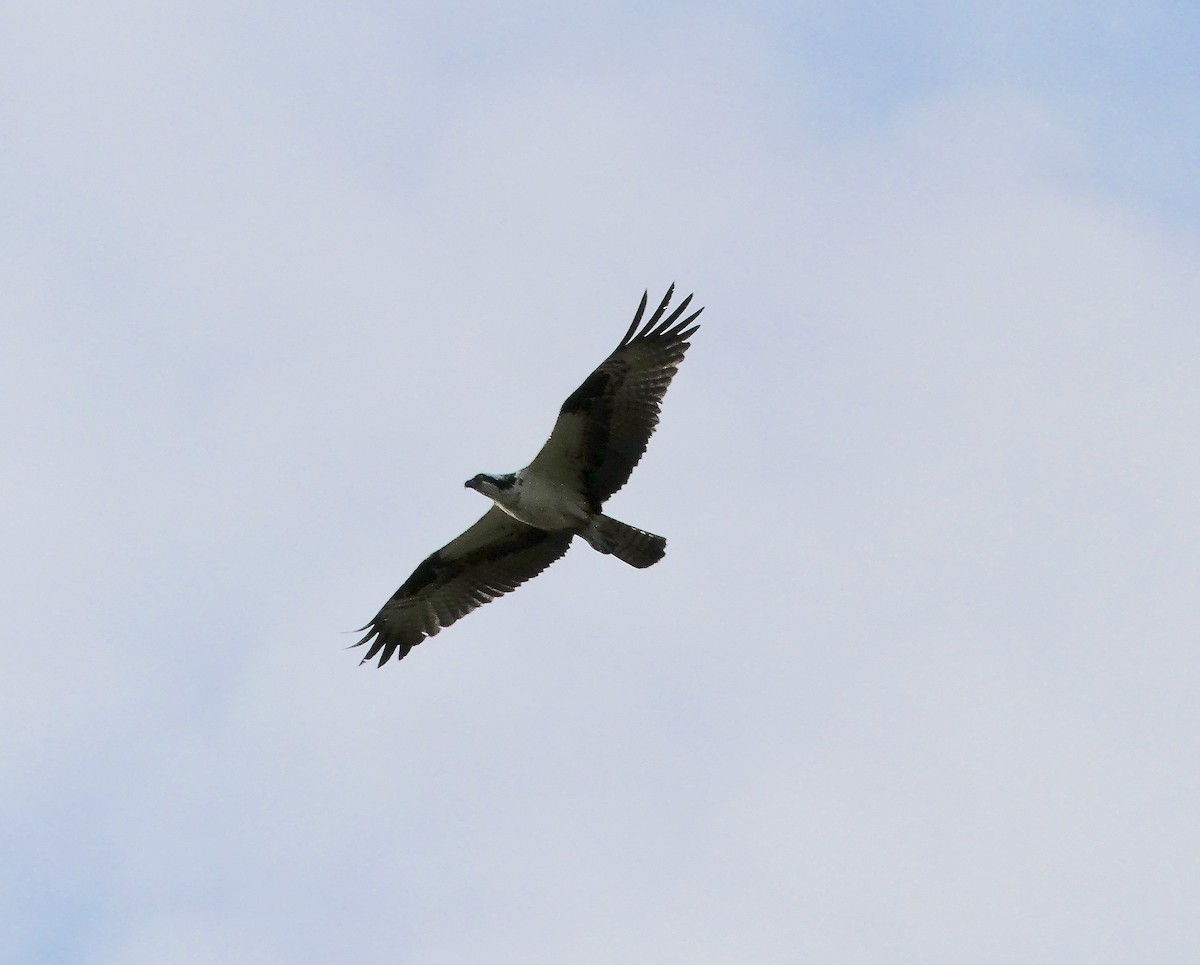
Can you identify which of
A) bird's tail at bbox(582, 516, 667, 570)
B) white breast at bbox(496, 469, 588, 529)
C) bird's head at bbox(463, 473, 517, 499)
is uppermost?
bird's head at bbox(463, 473, 517, 499)

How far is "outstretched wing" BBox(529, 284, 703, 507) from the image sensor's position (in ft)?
56.7

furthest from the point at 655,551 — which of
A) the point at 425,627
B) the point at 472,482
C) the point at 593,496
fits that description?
the point at 425,627

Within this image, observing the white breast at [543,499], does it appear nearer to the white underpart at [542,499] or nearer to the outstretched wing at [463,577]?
the white underpart at [542,499]

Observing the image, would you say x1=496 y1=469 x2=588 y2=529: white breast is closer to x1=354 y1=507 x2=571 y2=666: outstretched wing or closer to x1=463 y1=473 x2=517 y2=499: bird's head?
x1=463 y1=473 x2=517 y2=499: bird's head

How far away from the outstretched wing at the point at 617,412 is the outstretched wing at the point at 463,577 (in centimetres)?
97

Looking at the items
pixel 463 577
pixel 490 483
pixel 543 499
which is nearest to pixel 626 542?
pixel 543 499

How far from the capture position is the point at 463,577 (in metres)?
18.9

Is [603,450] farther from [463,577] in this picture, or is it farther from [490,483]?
[463,577]

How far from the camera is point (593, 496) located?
1755cm

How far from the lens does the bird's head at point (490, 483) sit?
17375 millimetres

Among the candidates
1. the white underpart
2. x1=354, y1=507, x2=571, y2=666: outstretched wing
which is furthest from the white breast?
x1=354, y1=507, x2=571, y2=666: outstretched wing

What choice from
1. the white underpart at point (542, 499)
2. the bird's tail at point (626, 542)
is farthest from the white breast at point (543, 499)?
the bird's tail at point (626, 542)

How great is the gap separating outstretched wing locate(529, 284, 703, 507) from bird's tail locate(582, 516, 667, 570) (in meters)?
0.29

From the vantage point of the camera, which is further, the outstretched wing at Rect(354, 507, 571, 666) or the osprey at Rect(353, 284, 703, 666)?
the outstretched wing at Rect(354, 507, 571, 666)
